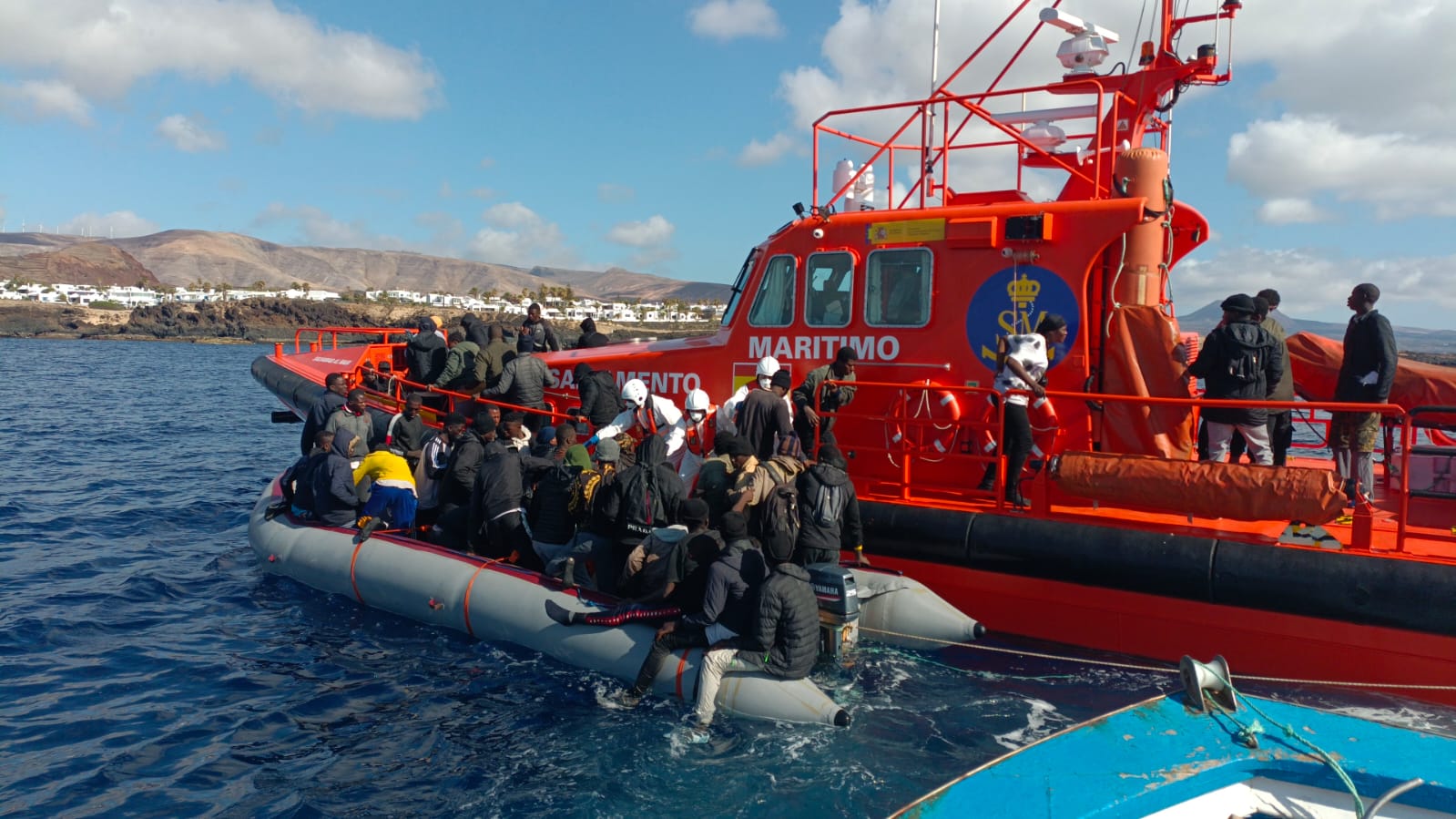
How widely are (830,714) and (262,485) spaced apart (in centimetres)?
1328

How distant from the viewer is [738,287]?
851 centimetres

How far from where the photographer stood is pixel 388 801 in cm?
529

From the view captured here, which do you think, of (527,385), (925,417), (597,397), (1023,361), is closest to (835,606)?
(925,417)

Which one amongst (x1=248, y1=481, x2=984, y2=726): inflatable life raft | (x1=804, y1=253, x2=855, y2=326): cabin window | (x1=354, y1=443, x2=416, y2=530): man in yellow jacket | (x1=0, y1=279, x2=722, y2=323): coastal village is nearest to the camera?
(x1=248, y1=481, x2=984, y2=726): inflatable life raft

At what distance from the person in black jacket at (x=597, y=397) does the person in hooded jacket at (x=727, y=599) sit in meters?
3.00

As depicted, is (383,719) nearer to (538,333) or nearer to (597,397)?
(597,397)

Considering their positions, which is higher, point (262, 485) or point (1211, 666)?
point (1211, 666)

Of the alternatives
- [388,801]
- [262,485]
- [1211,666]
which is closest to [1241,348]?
[1211,666]

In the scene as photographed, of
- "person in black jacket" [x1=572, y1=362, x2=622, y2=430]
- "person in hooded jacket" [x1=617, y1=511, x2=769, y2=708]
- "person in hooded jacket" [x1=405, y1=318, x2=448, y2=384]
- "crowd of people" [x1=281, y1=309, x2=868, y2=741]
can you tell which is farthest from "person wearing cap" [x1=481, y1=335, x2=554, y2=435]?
"person in hooded jacket" [x1=617, y1=511, x2=769, y2=708]

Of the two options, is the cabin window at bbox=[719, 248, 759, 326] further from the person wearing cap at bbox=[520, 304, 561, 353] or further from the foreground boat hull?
the foreground boat hull

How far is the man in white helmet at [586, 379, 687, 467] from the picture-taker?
798cm

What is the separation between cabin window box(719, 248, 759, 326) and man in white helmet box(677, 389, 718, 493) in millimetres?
822

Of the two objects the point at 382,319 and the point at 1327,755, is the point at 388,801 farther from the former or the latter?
the point at 382,319

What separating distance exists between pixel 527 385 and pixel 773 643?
4.61 meters
